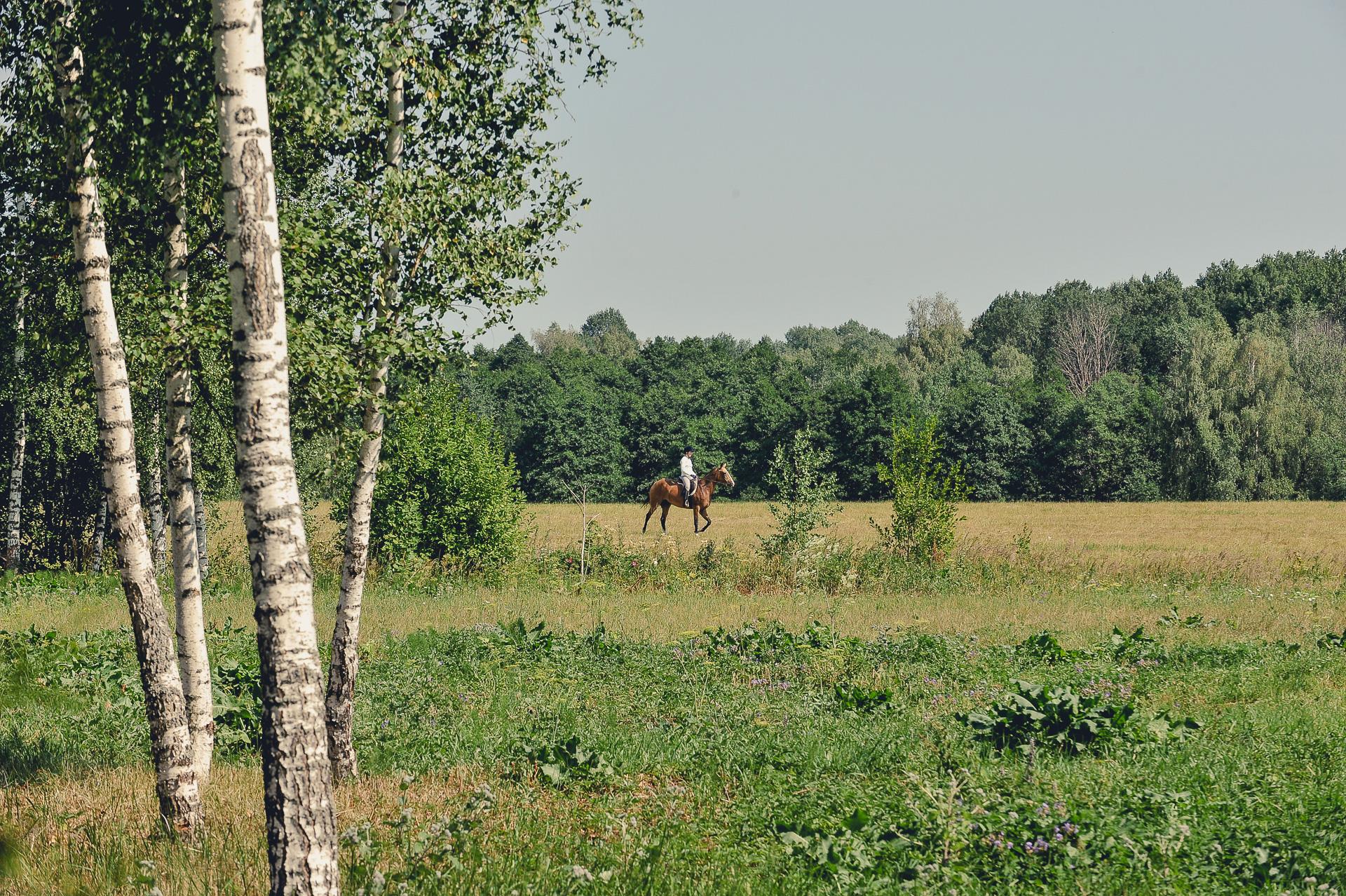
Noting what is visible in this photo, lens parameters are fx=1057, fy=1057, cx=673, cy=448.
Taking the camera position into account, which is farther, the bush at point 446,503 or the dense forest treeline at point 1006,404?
the dense forest treeline at point 1006,404

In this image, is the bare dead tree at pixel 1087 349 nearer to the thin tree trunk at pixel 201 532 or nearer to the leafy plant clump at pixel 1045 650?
the thin tree trunk at pixel 201 532

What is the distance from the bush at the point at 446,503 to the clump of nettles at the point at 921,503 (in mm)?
10429

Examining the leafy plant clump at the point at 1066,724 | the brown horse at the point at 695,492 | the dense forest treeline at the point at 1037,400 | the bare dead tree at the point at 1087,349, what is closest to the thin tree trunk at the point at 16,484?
the brown horse at the point at 695,492

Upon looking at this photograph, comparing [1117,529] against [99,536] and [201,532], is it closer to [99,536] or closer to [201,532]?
[201,532]

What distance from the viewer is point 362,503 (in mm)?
10078

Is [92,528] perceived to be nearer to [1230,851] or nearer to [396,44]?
[396,44]

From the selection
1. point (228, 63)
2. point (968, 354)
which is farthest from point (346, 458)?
point (968, 354)

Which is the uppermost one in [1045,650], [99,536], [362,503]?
[362,503]

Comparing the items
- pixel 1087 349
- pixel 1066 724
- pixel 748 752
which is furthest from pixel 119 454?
pixel 1087 349

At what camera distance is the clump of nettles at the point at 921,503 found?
29.3m

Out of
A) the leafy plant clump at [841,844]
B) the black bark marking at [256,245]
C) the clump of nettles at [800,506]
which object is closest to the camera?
the black bark marking at [256,245]

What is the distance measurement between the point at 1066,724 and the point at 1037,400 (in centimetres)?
7827

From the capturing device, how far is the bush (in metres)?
27.8

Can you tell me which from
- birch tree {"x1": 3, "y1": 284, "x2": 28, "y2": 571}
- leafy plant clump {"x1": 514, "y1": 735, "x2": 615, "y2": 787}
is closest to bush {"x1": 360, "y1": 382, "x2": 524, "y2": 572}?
birch tree {"x1": 3, "y1": 284, "x2": 28, "y2": 571}
